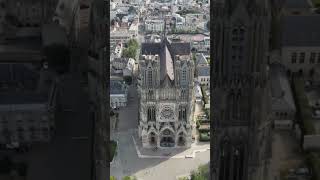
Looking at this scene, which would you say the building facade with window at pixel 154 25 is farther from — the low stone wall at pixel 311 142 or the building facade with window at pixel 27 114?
the building facade with window at pixel 27 114

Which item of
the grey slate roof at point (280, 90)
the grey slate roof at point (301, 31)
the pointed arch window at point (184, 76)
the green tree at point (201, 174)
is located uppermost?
the grey slate roof at point (301, 31)

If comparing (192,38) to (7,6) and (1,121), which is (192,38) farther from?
(1,121)

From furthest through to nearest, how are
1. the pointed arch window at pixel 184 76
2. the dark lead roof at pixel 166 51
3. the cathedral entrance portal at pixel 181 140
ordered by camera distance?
1. the dark lead roof at pixel 166 51
2. the pointed arch window at pixel 184 76
3. the cathedral entrance portal at pixel 181 140

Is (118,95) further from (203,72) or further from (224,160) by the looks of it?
(224,160)

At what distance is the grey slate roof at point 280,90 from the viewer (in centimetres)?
6431

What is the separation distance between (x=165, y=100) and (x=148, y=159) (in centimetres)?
970

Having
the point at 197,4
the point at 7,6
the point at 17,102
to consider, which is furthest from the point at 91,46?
the point at 197,4

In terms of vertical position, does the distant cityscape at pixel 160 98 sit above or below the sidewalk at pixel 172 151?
above

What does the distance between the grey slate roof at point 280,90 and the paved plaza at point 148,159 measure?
13.8 metres

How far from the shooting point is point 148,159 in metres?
78.7

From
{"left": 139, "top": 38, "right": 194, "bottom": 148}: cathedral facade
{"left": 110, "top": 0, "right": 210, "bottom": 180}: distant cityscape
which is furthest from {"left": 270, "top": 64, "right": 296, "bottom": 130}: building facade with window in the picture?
{"left": 139, "top": 38, "right": 194, "bottom": 148}: cathedral facade

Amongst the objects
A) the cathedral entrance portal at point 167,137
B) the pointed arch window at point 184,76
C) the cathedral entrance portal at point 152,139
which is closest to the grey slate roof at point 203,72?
the pointed arch window at point 184,76

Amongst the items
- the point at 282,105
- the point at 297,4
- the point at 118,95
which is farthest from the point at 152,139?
the point at 297,4

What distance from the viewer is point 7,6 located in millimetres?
68625
